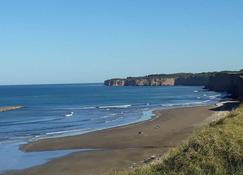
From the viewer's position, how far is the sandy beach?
27.1 meters

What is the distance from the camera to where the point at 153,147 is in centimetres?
3397

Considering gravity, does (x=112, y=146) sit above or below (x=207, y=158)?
below

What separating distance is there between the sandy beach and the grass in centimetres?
888

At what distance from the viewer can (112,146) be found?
3603 cm

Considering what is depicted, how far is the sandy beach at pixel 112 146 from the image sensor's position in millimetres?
27094

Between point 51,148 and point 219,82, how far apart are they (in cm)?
11691

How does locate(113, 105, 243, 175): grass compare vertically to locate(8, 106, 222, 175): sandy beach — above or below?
above

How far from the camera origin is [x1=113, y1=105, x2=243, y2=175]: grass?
1368 centimetres

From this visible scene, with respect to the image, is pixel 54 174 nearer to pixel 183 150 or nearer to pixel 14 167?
pixel 14 167

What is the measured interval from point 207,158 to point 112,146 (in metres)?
22.0

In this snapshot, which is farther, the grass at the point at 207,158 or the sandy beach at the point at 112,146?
the sandy beach at the point at 112,146

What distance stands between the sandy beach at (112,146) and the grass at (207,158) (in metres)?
8.88

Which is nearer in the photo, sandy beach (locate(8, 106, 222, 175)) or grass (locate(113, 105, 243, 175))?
grass (locate(113, 105, 243, 175))

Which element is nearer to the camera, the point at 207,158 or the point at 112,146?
the point at 207,158
